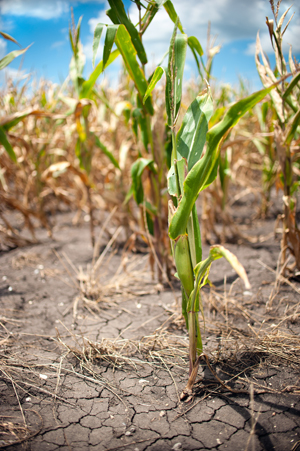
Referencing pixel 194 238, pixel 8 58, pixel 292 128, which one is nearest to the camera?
pixel 194 238

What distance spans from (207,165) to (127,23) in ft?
2.80

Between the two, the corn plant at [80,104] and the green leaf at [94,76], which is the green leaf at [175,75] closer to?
the green leaf at [94,76]

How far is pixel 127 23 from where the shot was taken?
4.25ft

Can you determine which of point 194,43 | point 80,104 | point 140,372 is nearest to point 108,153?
point 80,104

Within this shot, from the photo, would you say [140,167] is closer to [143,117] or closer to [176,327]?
[143,117]

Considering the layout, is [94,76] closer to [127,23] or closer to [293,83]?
[127,23]

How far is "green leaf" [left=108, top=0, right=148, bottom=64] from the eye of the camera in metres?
1.27

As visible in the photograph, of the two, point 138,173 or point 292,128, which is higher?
point 292,128

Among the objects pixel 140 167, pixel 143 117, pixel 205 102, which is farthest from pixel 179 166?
pixel 143 117

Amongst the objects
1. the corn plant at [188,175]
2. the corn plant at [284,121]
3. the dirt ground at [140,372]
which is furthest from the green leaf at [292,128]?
the dirt ground at [140,372]

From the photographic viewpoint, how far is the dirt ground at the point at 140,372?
3.04 ft

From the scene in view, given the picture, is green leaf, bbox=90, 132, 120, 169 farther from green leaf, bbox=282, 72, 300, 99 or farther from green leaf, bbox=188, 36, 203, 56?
green leaf, bbox=282, 72, 300, 99

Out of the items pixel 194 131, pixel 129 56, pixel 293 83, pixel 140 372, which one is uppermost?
pixel 129 56

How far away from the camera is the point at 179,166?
0.96 meters
